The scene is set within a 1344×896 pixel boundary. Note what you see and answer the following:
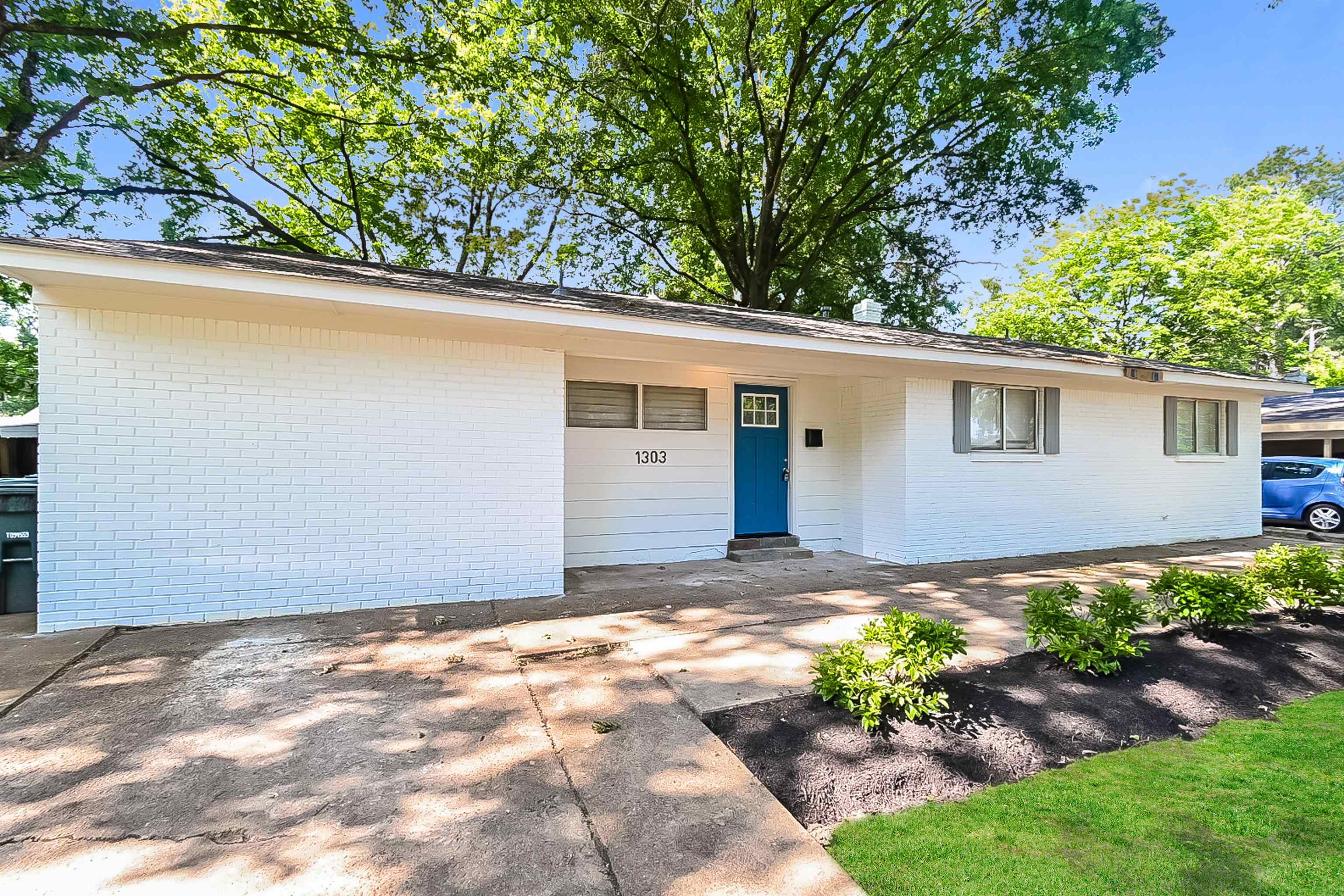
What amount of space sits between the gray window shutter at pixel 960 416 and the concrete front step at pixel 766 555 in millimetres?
2396

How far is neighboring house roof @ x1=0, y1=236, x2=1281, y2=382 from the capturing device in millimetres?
3984

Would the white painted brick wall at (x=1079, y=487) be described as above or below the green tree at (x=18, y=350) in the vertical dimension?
below

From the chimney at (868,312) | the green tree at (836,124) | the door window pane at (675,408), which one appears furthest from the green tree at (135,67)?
the chimney at (868,312)

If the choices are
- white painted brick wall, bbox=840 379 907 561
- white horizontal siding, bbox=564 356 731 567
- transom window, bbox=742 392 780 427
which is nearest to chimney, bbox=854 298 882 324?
white painted brick wall, bbox=840 379 907 561

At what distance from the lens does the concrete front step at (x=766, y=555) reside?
7105 millimetres

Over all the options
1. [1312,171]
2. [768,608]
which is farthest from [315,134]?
[1312,171]

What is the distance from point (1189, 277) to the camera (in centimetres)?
1570

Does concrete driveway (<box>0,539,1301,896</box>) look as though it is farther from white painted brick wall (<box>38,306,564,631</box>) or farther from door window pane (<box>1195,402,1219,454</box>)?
door window pane (<box>1195,402,1219,454</box>)

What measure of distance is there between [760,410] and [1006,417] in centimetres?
344

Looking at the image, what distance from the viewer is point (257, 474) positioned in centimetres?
462

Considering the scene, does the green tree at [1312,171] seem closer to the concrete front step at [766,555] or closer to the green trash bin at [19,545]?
the concrete front step at [766,555]

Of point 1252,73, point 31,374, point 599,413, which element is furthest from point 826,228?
point 31,374

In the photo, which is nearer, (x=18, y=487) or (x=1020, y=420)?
(x=18, y=487)

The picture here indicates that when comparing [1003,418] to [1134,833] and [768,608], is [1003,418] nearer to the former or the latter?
[768,608]
